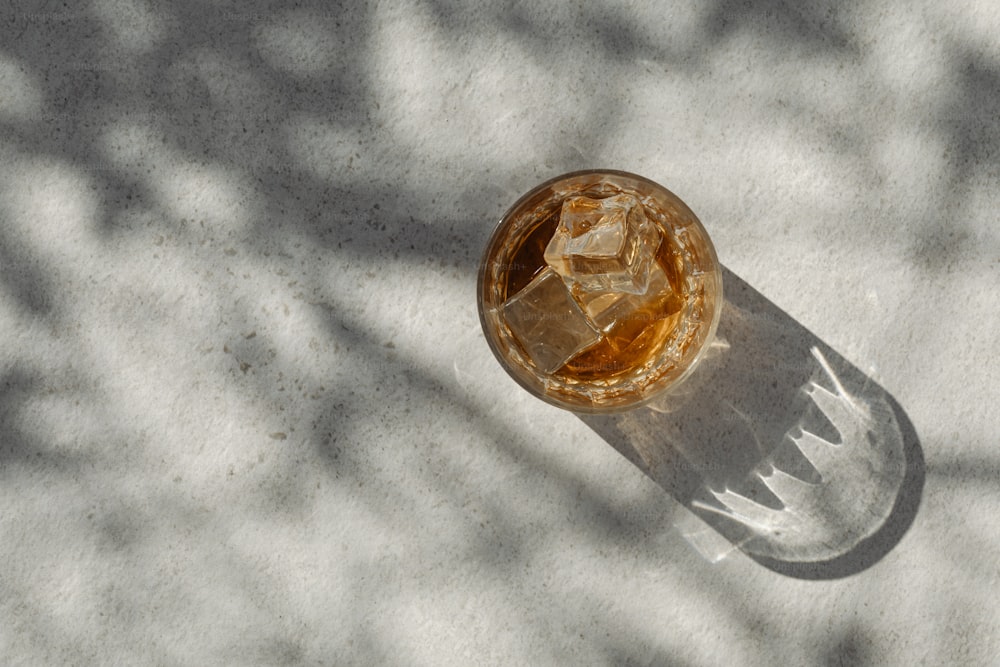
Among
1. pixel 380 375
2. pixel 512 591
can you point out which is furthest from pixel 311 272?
pixel 512 591

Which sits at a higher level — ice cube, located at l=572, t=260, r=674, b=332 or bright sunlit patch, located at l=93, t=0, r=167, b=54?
ice cube, located at l=572, t=260, r=674, b=332

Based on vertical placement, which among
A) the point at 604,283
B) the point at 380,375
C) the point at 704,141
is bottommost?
the point at 380,375

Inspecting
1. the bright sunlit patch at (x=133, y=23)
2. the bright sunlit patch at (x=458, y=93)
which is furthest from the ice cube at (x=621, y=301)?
the bright sunlit patch at (x=133, y=23)

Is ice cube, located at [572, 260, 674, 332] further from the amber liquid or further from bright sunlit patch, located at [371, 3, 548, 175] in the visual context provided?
bright sunlit patch, located at [371, 3, 548, 175]

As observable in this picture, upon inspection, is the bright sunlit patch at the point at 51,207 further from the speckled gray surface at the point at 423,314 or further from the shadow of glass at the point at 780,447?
the shadow of glass at the point at 780,447

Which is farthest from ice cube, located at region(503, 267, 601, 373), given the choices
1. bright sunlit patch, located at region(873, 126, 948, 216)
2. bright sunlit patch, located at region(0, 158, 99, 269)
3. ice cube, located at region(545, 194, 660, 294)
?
bright sunlit patch, located at region(0, 158, 99, 269)

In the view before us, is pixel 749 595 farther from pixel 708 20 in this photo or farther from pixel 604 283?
pixel 708 20
